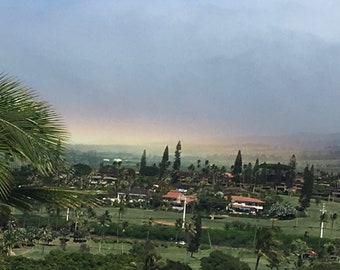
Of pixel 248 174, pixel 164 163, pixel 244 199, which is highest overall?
pixel 164 163

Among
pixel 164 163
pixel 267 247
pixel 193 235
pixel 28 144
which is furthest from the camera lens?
pixel 164 163

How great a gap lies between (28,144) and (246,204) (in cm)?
7176

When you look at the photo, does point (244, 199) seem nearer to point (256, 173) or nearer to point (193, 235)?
point (256, 173)

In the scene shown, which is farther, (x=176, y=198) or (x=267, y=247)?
(x=176, y=198)

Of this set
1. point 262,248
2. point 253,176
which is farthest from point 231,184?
point 262,248

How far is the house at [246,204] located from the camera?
236ft

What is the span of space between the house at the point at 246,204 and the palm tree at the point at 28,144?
6871 centimetres

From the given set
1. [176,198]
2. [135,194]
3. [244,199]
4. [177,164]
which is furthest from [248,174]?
[135,194]

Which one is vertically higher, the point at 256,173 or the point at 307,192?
the point at 256,173

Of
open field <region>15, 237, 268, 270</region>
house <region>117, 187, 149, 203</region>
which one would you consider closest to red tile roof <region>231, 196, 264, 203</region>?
house <region>117, 187, 149, 203</region>

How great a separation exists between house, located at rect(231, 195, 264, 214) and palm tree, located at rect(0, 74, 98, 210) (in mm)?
68708

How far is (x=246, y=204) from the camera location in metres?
73.9

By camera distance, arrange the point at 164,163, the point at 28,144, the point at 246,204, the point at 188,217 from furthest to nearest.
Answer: the point at 164,163
the point at 246,204
the point at 188,217
the point at 28,144

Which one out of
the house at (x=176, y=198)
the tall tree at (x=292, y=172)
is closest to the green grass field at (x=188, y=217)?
the house at (x=176, y=198)
